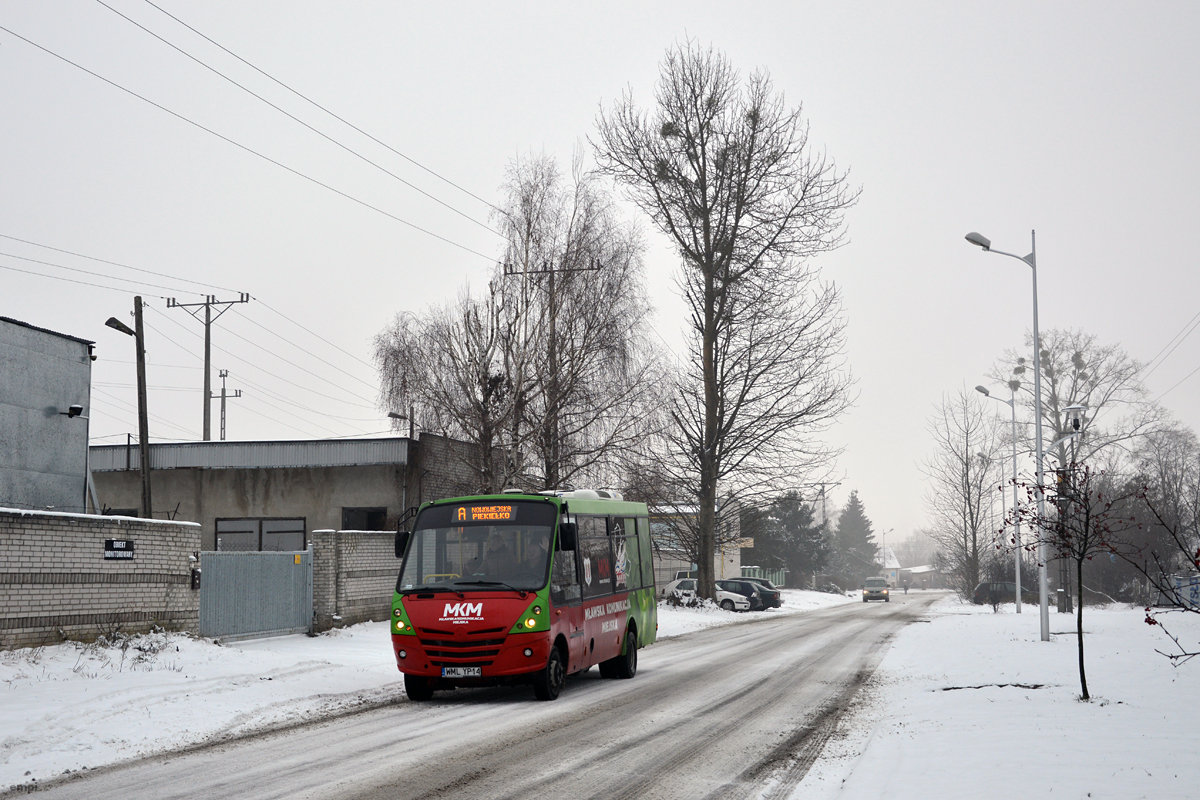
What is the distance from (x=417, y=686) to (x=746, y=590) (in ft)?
122

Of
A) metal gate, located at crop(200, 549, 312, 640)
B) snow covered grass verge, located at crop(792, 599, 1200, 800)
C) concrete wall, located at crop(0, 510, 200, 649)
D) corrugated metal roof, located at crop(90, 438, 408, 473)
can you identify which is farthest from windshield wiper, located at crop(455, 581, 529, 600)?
corrugated metal roof, located at crop(90, 438, 408, 473)

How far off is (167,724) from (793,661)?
11827 mm

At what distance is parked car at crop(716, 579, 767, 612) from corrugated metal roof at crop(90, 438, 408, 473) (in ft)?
72.3

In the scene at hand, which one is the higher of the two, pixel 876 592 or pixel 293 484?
pixel 293 484

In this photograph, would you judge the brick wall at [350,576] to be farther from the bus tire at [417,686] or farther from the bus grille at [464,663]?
the bus grille at [464,663]

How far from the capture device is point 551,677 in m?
13.3

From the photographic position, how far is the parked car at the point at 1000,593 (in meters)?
47.5

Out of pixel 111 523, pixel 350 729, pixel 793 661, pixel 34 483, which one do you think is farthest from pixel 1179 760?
pixel 34 483

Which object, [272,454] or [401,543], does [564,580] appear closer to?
[401,543]

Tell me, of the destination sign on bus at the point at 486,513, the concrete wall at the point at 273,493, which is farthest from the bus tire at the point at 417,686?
the concrete wall at the point at 273,493

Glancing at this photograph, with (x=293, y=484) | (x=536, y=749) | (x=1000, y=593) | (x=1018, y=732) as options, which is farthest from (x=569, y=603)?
(x=1000, y=593)

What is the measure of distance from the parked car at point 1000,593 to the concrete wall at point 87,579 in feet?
124

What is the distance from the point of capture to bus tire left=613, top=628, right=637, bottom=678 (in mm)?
16359

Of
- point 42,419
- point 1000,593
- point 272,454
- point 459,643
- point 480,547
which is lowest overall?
point 1000,593
